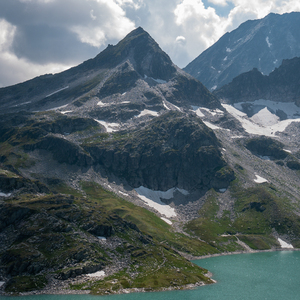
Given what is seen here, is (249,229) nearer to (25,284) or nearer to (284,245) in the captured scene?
(284,245)

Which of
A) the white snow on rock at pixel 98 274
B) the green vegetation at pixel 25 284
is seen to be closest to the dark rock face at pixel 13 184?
the green vegetation at pixel 25 284

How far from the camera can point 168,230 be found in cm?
18000

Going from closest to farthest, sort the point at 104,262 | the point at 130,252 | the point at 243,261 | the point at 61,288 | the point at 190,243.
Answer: the point at 61,288, the point at 104,262, the point at 130,252, the point at 243,261, the point at 190,243

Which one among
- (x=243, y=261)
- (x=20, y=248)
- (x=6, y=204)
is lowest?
(x=243, y=261)

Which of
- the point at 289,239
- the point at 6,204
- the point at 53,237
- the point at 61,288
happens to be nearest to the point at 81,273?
the point at 61,288

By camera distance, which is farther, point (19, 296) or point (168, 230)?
point (168, 230)

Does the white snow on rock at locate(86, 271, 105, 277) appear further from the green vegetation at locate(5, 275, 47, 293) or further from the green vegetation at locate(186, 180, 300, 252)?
the green vegetation at locate(186, 180, 300, 252)

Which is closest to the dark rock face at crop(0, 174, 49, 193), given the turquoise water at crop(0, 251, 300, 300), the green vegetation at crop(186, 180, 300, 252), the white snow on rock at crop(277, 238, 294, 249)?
the turquoise water at crop(0, 251, 300, 300)

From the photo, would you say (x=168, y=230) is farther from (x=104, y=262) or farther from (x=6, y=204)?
(x=6, y=204)

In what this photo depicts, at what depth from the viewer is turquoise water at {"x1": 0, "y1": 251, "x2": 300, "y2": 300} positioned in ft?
290

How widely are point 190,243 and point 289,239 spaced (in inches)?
2509

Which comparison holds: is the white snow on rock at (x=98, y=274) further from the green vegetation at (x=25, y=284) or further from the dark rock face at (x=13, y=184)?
the dark rock face at (x=13, y=184)

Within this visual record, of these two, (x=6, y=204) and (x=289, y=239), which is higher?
(x=6, y=204)

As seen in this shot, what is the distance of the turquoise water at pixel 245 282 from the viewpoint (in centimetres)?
8844
